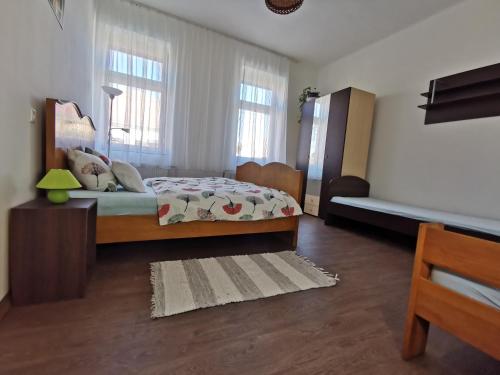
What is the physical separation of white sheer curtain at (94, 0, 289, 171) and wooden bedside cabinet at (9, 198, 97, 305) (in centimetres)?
241

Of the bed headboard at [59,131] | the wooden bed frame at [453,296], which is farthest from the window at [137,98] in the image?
the wooden bed frame at [453,296]

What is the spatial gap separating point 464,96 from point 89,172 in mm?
3817

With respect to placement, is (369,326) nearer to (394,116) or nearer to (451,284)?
(451,284)

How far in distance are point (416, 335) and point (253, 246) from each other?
1514mm

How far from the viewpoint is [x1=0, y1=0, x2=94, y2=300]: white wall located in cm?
114

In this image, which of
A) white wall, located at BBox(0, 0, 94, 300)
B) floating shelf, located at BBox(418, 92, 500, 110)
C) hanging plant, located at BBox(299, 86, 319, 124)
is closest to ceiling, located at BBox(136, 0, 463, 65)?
hanging plant, located at BBox(299, 86, 319, 124)

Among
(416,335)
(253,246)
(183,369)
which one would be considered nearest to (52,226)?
(183,369)

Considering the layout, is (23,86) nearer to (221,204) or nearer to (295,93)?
(221,204)

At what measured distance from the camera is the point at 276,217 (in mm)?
2312

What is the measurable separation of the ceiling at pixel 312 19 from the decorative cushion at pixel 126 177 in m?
2.59

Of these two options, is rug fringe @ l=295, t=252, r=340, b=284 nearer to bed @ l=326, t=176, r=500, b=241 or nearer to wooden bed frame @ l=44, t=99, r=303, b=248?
wooden bed frame @ l=44, t=99, r=303, b=248

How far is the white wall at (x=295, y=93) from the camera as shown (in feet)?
15.8

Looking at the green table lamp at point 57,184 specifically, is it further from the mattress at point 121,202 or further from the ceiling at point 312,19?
the ceiling at point 312,19

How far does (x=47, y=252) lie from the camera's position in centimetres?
128
